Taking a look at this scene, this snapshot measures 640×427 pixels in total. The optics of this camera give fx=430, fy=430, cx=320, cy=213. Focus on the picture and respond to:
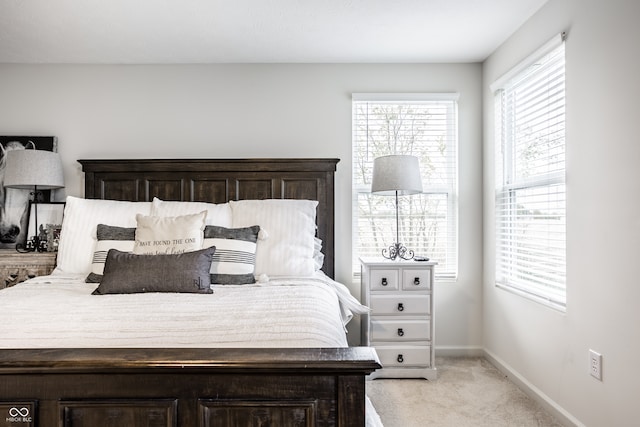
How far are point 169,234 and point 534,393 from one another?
243cm

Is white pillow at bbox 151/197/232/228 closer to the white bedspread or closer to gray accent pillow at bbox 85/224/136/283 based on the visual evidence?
gray accent pillow at bbox 85/224/136/283

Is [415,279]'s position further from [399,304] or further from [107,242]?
[107,242]

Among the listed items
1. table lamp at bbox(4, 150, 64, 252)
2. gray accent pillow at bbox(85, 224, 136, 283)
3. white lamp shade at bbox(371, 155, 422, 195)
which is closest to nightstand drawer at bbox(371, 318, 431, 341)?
white lamp shade at bbox(371, 155, 422, 195)

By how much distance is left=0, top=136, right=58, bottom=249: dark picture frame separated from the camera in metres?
3.39

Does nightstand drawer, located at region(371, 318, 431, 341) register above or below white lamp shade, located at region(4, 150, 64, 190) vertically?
below

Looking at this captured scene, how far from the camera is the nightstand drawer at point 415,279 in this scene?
120 inches

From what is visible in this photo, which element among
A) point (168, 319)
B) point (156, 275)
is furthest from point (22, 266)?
point (168, 319)

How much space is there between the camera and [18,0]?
8.11 feet

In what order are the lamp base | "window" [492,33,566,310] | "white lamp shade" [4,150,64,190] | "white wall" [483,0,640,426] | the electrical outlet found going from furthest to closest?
1. the lamp base
2. "white lamp shade" [4,150,64,190]
3. "window" [492,33,566,310]
4. the electrical outlet
5. "white wall" [483,0,640,426]

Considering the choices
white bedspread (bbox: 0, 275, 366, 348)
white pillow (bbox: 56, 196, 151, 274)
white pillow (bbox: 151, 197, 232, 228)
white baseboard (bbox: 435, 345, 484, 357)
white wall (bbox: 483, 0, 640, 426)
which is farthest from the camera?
white baseboard (bbox: 435, 345, 484, 357)

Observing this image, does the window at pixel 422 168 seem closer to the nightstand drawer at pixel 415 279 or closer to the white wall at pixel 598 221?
the nightstand drawer at pixel 415 279

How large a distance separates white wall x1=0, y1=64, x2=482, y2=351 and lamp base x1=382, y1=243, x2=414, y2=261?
1.04 ft

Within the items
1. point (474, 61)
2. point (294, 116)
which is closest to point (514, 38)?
point (474, 61)

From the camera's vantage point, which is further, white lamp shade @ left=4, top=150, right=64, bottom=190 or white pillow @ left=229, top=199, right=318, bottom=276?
white lamp shade @ left=4, top=150, right=64, bottom=190
